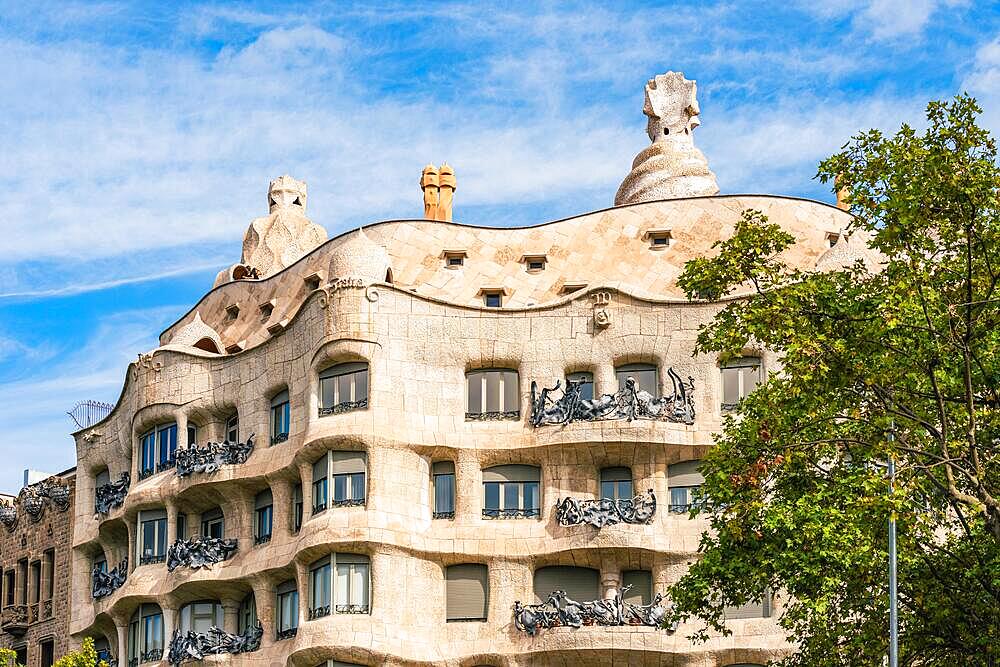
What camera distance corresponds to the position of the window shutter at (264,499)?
53.2 metres

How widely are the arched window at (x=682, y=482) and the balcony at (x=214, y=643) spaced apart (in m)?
11.4

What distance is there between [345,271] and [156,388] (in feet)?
23.1

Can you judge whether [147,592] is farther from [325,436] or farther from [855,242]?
[855,242]

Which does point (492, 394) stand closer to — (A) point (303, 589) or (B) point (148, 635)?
(A) point (303, 589)

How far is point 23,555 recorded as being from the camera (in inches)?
2566

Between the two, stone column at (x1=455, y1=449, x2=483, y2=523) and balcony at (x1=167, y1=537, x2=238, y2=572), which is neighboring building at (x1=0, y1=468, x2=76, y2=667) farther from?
stone column at (x1=455, y1=449, x2=483, y2=523)

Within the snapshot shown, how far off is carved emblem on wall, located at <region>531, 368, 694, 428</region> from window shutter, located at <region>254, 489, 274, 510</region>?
773 centimetres

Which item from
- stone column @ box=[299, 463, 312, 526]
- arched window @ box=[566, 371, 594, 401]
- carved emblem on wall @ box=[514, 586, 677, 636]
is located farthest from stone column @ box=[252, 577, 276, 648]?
arched window @ box=[566, 371, 594, 401]

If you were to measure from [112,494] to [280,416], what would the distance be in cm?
763

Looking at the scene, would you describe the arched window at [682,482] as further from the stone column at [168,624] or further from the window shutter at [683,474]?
the stone column at [168,624]

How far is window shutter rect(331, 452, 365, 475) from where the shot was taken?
164 feet

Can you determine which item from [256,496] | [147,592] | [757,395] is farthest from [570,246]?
[757,395]

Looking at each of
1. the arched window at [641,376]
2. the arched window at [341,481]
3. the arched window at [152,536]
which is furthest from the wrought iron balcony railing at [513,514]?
the arched window at [152,536]

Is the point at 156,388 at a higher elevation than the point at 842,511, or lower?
higher
